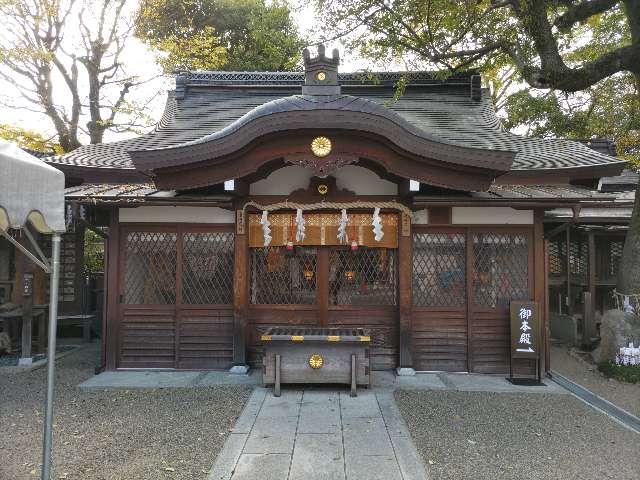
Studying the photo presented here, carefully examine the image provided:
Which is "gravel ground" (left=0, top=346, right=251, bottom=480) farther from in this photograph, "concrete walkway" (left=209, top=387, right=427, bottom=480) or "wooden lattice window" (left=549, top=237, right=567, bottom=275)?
"wooden lattice window" (left=549, top=237, right=567, bottom=275)

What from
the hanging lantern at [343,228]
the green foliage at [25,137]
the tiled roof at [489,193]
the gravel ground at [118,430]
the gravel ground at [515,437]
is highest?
the green foliage at [25,137]

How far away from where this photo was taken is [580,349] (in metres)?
9.29

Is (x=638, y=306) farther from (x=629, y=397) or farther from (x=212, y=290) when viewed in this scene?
(x=212, y=290)

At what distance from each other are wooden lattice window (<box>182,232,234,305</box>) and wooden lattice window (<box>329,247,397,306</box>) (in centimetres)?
173

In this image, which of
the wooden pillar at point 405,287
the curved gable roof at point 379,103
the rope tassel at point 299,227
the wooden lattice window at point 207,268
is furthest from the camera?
the curved gable roof at point 379,103

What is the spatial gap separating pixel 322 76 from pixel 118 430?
5282mm

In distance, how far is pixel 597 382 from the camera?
6973 millimetres

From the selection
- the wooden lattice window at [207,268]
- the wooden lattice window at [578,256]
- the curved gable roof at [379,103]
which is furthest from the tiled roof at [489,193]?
the wooden lattice window at [578,256]

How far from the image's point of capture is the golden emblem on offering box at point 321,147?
6051 mm

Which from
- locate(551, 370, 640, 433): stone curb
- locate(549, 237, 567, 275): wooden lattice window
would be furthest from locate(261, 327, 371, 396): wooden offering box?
locate(549, 237, 567, 275): wooden lattice window

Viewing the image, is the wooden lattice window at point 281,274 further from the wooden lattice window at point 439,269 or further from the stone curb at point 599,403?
the stone curb at point 599,403

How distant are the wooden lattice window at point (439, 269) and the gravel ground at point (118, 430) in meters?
3.20

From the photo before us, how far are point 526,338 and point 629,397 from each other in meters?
1.60

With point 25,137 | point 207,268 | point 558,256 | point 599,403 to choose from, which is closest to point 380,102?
point 207,268
